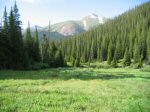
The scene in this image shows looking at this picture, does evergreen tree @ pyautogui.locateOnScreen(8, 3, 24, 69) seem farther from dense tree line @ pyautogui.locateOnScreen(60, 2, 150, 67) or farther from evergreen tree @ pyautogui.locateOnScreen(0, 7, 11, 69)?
dense tree line @ pyautogui.locateOnScreen(60, 2, 150, 67)

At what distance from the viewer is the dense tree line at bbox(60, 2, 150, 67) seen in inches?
4248

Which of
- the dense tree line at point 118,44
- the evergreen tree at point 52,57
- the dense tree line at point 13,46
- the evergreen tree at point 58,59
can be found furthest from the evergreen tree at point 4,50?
the dense tree line at point 118,44

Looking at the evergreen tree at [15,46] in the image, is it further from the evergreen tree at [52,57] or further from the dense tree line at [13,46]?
the evergreen tree at [52,57]

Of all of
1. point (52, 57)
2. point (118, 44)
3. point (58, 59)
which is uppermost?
point (118, 44)

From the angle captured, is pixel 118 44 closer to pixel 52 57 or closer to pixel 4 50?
pixel 52 57

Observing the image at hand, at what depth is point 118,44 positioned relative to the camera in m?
121

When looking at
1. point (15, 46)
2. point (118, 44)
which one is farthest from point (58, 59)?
point (118, 44)

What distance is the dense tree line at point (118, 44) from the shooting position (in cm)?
10789

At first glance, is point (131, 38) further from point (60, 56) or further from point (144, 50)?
point (60, 56)

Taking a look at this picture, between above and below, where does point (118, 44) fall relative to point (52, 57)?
above

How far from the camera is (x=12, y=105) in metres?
16.2

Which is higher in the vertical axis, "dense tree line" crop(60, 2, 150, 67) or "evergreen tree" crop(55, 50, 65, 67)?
→ "dense tree line" crop(60, 2, 150, 67)

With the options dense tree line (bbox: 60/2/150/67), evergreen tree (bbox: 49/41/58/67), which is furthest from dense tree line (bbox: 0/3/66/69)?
dense tree line (bbox: 60/2/150/67)

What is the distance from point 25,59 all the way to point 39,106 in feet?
155
